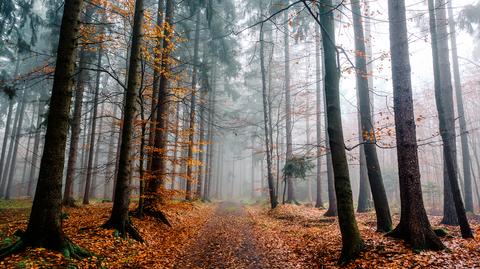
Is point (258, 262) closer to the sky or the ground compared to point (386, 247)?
closer to the ground

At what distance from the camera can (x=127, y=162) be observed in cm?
809

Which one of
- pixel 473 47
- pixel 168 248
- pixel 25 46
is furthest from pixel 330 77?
pixel 473 47

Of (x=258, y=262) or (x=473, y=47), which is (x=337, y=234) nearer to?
(x=258, y=262)

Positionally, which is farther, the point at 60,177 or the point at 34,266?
the point at 60,177

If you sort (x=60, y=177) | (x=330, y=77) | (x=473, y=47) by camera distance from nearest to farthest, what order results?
(x=60, y=177) → (x=330, y=77) → (x=473, y=47)

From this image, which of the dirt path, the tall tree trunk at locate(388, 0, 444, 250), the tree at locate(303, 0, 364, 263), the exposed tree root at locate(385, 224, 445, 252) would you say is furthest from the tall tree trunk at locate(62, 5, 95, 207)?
the exposed tree root at locate(385, 224, 445, 252)

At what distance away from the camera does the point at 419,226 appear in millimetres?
5934

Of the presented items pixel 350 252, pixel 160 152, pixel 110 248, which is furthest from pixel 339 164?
pixel 160 152

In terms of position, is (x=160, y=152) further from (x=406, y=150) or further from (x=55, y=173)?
(x=406, y=150)

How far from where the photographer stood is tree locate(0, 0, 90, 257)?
5188 millimetres

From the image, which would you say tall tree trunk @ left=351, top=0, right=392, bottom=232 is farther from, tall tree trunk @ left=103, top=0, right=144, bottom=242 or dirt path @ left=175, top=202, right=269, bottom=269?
tall tree trunk @ left=103, top=0, right=144, bottom=242

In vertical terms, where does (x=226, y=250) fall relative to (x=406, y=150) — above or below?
below

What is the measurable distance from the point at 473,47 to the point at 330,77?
26.7 meters

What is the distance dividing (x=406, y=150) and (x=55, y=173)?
7.72 m
